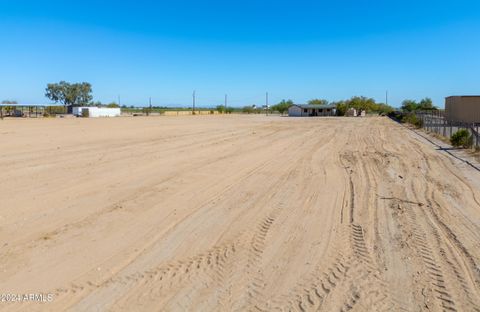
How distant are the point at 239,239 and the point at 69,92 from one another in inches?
6027

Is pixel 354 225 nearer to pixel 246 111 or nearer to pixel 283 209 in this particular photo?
pixel 283 209

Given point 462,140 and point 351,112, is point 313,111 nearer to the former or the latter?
point 351,112

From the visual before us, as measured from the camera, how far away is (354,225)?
7078 millimetres

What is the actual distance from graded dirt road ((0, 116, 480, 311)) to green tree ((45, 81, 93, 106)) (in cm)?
14408

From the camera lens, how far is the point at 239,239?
6.30m

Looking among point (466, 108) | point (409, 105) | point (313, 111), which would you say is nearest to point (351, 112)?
point (313, 111)

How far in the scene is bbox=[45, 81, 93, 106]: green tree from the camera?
14300 cm

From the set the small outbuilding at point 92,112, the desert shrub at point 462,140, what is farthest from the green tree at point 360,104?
the desert shrub at point 462,140

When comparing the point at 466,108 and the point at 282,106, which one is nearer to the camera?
the point at 466,108

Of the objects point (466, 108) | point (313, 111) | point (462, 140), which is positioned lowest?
point (462, 140)

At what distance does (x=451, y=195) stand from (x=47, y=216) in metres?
9.21

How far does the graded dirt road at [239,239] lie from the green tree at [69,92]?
473 ft

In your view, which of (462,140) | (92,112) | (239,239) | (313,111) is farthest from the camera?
(313,111)

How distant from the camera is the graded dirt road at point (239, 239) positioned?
4.42m
